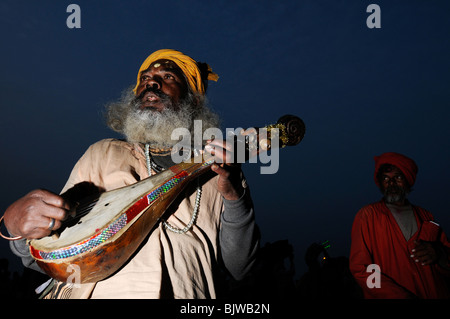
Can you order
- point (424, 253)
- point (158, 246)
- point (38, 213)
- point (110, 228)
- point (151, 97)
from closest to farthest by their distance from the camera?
1. point (38, 213)
2. point (110, 228)
3. point (158, 246)
4. point (151, 97)
5. point (424, 253)

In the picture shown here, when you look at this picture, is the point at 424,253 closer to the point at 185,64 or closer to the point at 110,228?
the point at 185,64

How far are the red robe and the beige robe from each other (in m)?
2.26

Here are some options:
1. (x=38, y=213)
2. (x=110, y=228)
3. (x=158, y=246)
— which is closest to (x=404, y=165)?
(x=158, y=246)

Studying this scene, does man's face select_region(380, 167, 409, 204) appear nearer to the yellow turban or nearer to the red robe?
the red robe

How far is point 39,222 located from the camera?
4.13 ft

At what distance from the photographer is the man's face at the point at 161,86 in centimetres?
234

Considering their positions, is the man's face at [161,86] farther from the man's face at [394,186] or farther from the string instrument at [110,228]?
the man's face at [394,186]

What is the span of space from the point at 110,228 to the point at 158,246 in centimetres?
32

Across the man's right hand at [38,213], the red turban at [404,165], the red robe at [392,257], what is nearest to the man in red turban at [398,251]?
the red robe at [392,257]

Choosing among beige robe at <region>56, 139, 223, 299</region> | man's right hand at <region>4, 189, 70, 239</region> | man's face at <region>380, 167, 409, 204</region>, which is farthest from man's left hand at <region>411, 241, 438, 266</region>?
man's right hand at <region>4, 189, 70, 239</region>

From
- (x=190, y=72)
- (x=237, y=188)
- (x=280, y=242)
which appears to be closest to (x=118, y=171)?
(x=237, y=188)

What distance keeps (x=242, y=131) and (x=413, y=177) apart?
3523 mm

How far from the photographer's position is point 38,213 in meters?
1.26

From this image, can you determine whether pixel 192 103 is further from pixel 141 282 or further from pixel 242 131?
pixel 141 282
